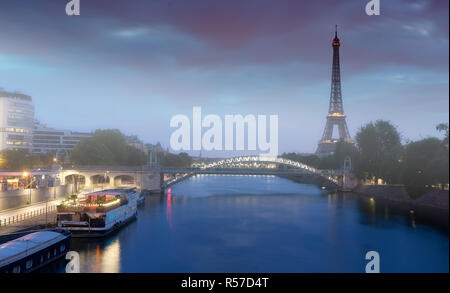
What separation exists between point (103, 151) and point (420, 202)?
39786 mm

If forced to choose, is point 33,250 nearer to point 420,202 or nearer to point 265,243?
point 265,243

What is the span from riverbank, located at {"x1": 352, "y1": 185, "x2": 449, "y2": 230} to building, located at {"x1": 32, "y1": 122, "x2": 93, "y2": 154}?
6455 cm

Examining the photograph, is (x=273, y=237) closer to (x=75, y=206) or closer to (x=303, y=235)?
(x=303, y=235)

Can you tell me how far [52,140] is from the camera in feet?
266

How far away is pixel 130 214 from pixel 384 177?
91.9 feet

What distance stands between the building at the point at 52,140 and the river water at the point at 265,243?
56.6 meters

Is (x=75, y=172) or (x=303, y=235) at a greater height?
(x=75, y=172)

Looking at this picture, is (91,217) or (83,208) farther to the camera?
(83,208)

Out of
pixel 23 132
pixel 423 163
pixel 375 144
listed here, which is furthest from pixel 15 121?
pixel 423 163

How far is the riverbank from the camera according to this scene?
26062 millimetres

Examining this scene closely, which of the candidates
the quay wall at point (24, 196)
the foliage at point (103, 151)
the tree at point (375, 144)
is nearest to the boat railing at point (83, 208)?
the quay wall at point (24, 196)

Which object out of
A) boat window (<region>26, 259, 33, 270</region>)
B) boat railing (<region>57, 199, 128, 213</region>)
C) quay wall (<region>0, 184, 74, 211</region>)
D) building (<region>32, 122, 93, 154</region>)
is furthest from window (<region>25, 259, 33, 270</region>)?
building (<region>32, 122, 93, 154</region>)
